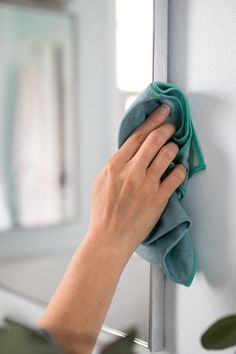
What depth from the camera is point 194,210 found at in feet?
2.56

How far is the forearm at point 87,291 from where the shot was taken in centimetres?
65

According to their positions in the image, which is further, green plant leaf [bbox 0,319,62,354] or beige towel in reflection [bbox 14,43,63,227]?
beige towel in reflection [bbox 14,43,63,227]

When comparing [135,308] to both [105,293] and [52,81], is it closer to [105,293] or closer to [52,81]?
[105,293]

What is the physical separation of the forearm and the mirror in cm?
30

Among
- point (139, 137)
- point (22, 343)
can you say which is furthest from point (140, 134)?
point (22, 343)

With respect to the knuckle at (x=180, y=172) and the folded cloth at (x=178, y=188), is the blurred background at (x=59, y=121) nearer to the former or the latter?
the folded cloth at (x=178, y=188)

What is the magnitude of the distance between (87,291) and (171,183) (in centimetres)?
23

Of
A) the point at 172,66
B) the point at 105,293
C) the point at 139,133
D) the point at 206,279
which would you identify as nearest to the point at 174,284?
the point at 206,279

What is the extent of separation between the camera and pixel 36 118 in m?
1.05

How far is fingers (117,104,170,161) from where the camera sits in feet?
2.51

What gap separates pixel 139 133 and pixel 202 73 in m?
0.15

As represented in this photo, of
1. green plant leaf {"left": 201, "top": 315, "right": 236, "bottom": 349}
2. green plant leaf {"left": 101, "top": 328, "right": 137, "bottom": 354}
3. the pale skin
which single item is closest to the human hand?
the pale skin

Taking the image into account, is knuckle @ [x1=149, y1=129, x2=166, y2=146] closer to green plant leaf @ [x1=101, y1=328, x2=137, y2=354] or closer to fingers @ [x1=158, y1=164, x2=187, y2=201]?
fingers @ [x1=158, y1=164, x2=187, y2=201]

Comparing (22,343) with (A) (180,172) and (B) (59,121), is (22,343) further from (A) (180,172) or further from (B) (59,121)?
(B) (59,121)
